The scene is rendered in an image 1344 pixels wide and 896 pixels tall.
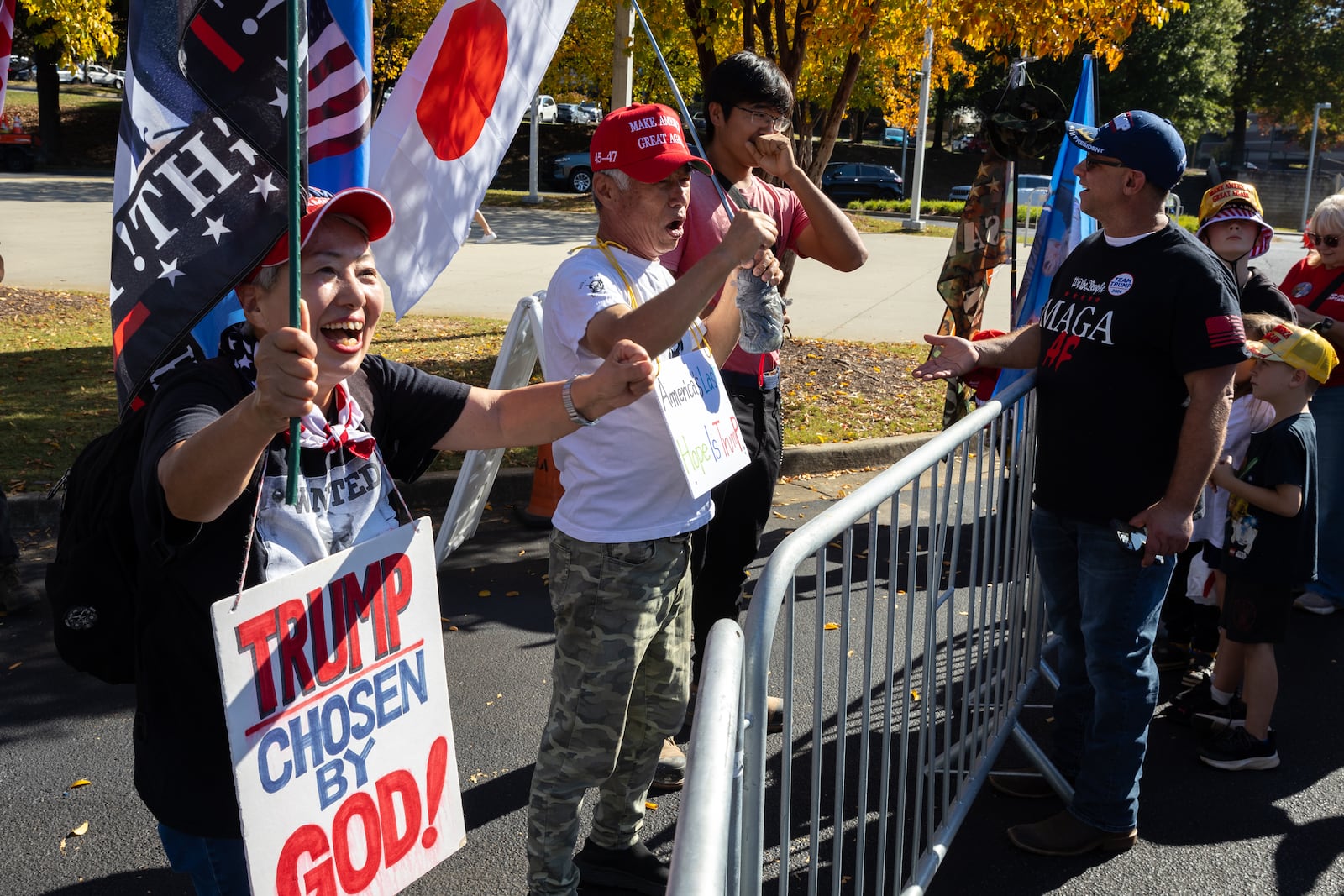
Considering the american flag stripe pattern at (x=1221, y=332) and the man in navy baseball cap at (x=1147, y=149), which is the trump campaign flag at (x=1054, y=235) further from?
the american flag stripe pattern at (x=1221, y=332)

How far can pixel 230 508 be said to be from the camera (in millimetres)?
1910

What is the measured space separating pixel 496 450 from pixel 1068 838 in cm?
301

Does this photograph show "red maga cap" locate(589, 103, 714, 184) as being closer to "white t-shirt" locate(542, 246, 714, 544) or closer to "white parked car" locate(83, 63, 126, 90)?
"white t-shirt" locate(542, 246, 714, 544)

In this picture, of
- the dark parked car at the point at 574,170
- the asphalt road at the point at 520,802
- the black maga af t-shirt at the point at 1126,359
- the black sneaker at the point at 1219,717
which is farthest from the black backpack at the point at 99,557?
the dark parked car at the point at 574,170

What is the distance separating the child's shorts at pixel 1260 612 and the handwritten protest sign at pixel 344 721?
114 inches

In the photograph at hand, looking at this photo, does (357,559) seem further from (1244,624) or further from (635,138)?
(1244,624)

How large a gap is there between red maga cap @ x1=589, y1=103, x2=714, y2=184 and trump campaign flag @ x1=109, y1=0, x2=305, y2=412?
2.48 feet

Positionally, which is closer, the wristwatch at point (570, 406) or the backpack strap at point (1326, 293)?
the wristwatch at point (570, 406)

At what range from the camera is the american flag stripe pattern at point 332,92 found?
3.42 m

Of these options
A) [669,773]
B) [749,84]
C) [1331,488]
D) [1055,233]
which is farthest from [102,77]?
[669,773]

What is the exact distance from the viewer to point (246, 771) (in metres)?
1.74

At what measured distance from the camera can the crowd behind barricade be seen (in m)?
1.94

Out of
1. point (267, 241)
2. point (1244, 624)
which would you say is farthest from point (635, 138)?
point (1244, 624)

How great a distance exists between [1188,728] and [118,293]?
3868 millimetres
